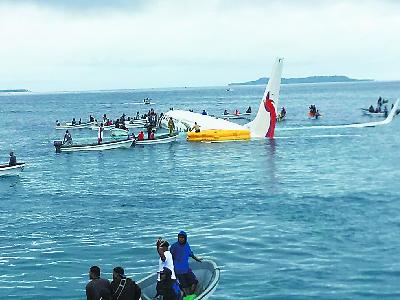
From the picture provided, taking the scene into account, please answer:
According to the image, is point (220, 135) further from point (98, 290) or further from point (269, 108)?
point (98, 290)

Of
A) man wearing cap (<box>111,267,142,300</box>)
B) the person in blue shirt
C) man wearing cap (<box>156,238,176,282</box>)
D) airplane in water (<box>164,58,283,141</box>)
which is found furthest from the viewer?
airplane in water (<box>164,58,283,141</box>)

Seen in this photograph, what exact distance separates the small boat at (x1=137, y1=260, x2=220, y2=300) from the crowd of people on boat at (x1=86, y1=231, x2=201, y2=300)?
42 cm

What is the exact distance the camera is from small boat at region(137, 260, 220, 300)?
59.5 ft

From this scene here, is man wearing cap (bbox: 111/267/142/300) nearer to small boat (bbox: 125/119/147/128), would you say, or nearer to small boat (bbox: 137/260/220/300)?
small boat (bbox: 137/260/220/300)

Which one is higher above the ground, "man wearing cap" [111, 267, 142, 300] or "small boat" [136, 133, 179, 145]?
"man wearing cap" [111, 267, 142, 300]

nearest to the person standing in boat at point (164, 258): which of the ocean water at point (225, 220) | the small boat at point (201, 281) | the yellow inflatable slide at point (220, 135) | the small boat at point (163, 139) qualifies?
the small boat at point (201, 281)

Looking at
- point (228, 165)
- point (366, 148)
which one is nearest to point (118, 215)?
point (228, 165)

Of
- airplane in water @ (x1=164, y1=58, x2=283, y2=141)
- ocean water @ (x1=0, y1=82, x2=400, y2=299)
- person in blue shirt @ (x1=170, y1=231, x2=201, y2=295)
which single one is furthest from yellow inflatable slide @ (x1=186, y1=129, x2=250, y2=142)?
person in blue shirt @ (x1=170, y1=231, x2=201, y2=295)

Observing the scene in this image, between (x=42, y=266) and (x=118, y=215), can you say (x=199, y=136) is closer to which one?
(x=118, y=215)

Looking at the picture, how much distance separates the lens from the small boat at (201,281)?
18.1 meters

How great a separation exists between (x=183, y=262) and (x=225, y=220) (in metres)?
15.3

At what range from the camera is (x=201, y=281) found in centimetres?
2000

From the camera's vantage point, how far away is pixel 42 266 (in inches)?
1025

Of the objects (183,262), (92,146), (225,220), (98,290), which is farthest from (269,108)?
(98,290)
